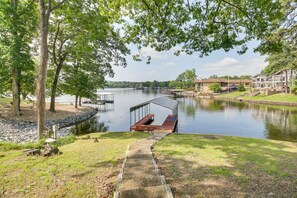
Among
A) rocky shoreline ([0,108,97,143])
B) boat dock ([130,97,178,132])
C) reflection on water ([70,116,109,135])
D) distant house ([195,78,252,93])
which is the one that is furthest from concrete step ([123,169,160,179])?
distant house ([195,78,252,93])

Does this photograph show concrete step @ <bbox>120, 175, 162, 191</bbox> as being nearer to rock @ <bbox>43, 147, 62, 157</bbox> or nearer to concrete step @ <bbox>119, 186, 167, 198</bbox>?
concrete step @ <bbox>119, 186, 167, 198</bbox>

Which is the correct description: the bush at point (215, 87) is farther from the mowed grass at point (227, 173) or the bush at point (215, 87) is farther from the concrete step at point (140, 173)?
the concrete step at point (140, 173)

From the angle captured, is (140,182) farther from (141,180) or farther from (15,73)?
(15,73)

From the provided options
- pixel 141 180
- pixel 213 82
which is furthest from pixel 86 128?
pixel 213 82

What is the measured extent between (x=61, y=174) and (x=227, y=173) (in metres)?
4.28

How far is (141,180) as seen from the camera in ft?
13.8

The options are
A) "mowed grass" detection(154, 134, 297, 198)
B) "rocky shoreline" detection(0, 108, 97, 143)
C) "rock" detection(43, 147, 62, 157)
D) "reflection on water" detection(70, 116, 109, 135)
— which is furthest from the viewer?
"reflection on water" detection(70, 116, 109, 135)

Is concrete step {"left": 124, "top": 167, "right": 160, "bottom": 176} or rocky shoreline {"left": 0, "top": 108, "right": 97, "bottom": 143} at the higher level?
concrete step {"left": 124, "top": 167, "right": 160, "bottom": 176}

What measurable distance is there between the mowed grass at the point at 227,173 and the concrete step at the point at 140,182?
1.10 feet

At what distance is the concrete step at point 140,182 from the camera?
3.95 metres

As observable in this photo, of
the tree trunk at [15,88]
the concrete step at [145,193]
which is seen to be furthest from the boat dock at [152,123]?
the tree trunk at [15,88]

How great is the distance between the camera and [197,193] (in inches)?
147

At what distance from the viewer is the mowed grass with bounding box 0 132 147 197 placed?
3.88 metres

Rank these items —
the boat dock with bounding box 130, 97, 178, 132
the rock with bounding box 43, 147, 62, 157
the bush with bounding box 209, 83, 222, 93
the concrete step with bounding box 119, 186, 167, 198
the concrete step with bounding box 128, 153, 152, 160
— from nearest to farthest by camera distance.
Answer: the concrete step with bounding box 119, 186, 167, 198
the concrete step with bounding box 128, 153, 152, 160
the rock with bounding box 43, 147, 62, 157
the boat dock with bounding box 130, 97, 178, 132
the bush with bounding box 209, 83, 222, 93
